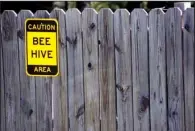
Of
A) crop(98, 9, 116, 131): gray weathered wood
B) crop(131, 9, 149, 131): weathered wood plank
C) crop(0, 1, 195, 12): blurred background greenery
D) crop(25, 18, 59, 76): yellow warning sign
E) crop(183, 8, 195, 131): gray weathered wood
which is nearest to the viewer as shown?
crop(183, 8, 195, 131): gray weathered wood

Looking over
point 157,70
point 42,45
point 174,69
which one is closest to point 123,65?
point 157,70

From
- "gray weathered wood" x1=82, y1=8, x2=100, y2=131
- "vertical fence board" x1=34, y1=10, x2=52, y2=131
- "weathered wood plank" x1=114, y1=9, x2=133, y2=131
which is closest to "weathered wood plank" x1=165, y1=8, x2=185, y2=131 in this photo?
"weathered wood plank" x1=114, y1=9, x2=133, y2=131

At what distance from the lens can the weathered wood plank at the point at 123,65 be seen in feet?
15.3

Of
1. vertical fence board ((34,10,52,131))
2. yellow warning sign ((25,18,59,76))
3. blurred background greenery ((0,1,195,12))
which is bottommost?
vertical fence board ((34,10,52,131))

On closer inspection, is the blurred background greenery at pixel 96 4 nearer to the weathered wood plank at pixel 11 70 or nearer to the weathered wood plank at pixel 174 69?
the weathered wood plank at pixel 11 70

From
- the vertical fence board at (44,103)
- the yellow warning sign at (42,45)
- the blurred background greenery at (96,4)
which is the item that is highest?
the blurred background greenery at (96,4)

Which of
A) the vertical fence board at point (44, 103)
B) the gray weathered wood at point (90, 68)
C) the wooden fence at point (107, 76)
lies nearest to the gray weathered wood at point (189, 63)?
the wooden fence at point (107, 76)

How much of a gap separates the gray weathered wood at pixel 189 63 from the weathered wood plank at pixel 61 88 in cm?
111

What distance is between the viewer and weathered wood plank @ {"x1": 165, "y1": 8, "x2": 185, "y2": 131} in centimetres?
453

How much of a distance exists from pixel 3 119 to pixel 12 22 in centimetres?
95

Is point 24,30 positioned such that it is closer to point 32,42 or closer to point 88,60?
point 32,42

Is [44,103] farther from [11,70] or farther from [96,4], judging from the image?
[96,4]

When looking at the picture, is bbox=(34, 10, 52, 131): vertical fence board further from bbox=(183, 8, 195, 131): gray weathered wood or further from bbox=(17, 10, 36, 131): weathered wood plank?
bbox=(183, 8, 195, 131): gray weathered wood

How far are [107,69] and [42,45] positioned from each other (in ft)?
2.10
